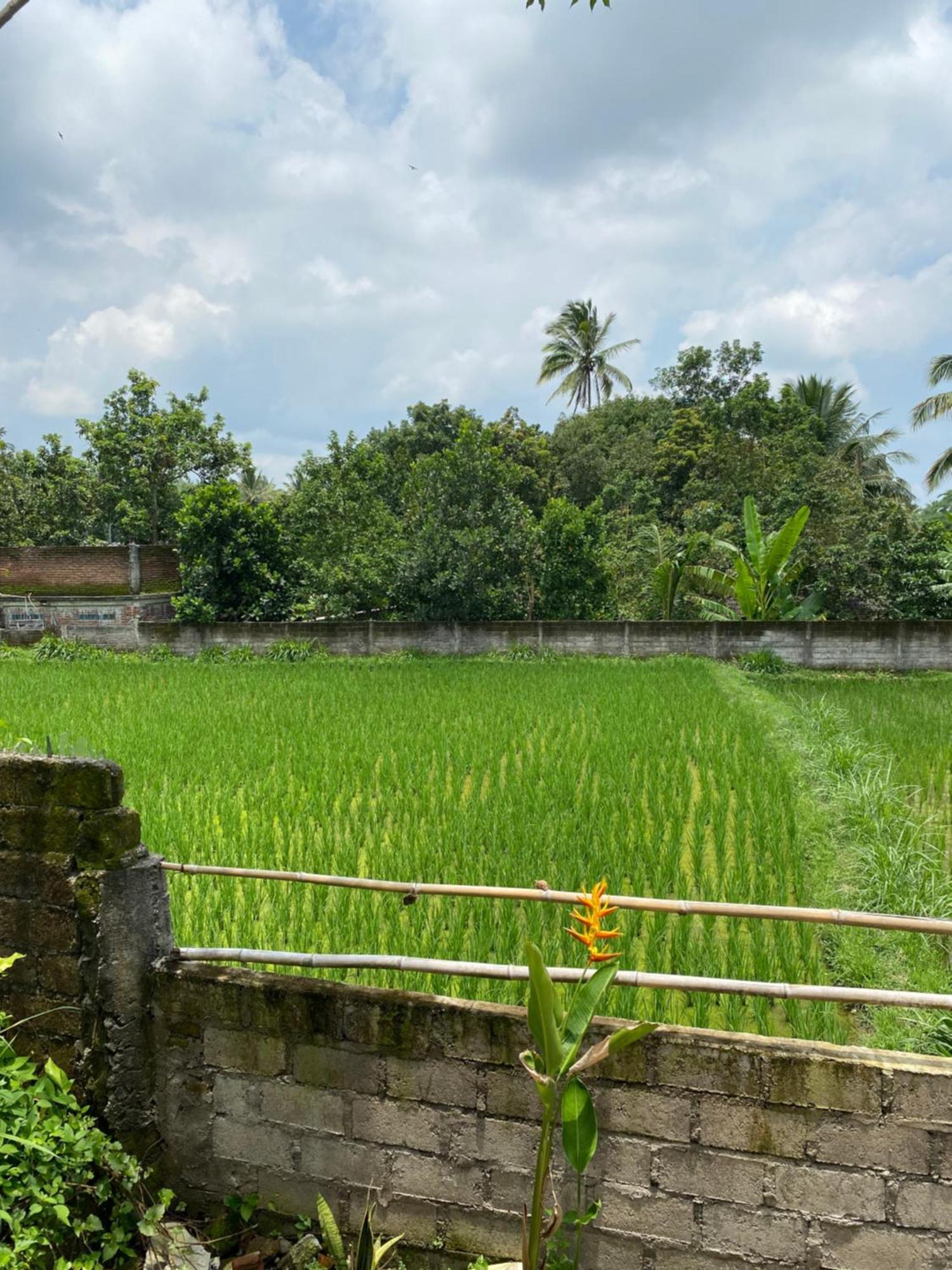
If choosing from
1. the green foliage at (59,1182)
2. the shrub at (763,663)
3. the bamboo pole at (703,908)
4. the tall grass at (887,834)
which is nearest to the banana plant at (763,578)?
the shrub at (763,663)

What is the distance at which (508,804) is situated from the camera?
4.97 meters

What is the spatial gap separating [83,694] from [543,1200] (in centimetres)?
884

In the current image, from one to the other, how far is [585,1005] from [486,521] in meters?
12.5

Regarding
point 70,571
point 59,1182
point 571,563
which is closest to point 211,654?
point 70,571

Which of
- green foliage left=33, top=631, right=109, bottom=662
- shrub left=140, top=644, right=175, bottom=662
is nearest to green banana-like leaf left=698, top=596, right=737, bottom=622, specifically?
shrub left=140, top=644, right=175, bottom=662

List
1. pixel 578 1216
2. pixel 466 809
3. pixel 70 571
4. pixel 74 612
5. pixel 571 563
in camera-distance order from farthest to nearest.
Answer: pixel 70 571 → pixel 74 612 → pixel 571 563 → pixel 466 809 → pixel 578 1216

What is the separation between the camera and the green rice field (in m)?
3.09

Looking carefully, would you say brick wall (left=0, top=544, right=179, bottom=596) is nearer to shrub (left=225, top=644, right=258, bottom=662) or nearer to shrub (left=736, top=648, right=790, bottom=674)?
shrub (left=225, top=644, right=258, bottom=662)

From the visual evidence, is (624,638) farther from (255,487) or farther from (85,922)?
(255,487)

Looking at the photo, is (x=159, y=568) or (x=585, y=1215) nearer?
(x=585, y=1215)

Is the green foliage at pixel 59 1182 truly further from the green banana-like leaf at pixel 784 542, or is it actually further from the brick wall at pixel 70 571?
the brick wall at pixel 70 571

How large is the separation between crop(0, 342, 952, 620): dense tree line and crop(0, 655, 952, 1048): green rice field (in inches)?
147

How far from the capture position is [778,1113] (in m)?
1.79

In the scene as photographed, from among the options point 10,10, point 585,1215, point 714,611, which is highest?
point 10,10
